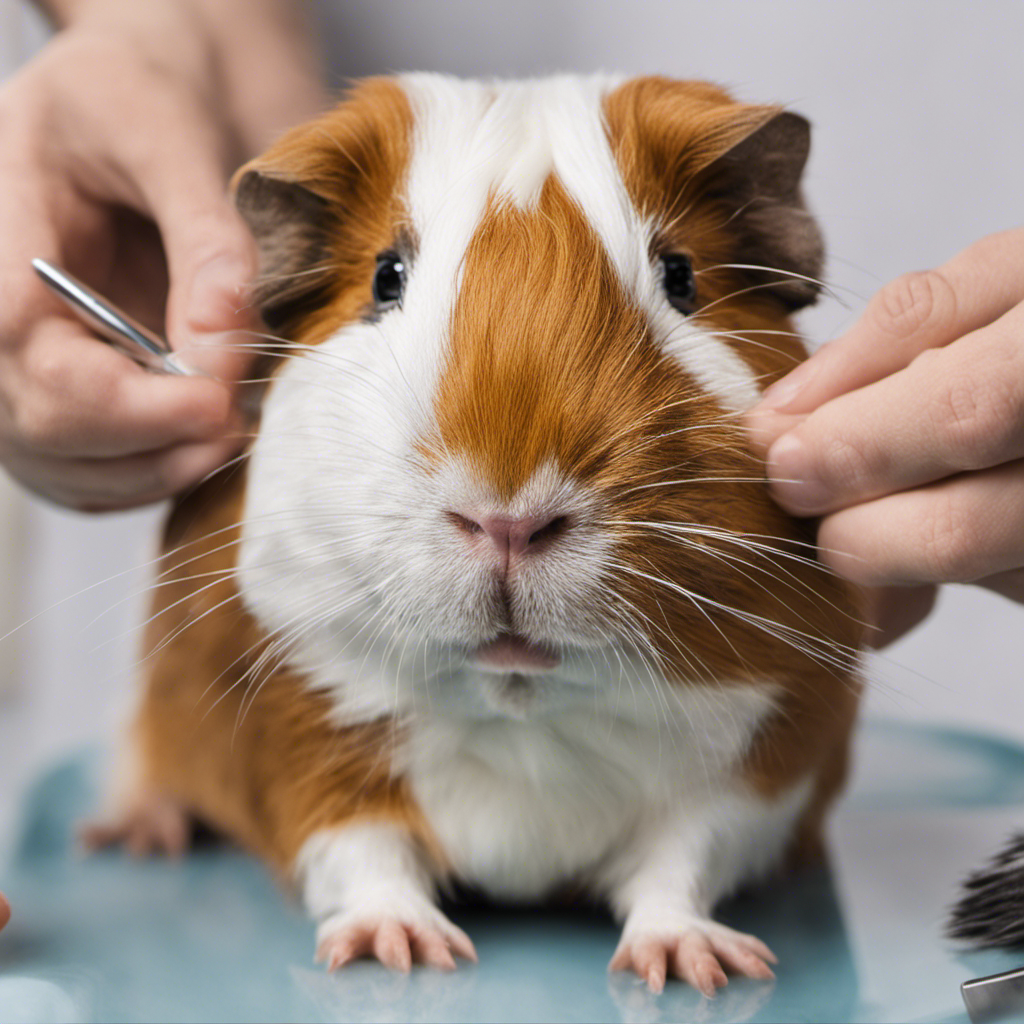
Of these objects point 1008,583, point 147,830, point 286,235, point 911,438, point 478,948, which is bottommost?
point 147,830

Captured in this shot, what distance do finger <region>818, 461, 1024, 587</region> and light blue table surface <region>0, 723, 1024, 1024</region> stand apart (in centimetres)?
43

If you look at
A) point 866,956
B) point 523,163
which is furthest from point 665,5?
point 866,956

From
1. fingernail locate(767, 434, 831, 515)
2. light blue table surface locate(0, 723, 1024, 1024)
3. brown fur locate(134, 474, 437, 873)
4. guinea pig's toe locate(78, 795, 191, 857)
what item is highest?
fingernail locate(767, 434, 831, 515)

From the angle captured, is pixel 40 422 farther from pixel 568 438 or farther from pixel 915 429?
pixel 915 429

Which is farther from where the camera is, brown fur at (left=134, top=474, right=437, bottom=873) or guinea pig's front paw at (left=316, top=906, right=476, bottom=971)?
brown fur at (left=134, top=474, right=437, bottom=873)

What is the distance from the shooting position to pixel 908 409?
3.53 feet

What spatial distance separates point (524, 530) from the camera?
3.26 ft

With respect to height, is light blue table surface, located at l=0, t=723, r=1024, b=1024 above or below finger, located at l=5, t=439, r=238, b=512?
below

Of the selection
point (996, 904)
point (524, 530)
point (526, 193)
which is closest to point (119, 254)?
point (526, 193)

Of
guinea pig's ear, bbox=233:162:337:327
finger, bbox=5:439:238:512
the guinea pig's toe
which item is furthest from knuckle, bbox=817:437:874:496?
the guinea pig's toe

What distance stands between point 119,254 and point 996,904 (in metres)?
1.45

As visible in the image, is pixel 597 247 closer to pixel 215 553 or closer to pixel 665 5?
pixel 215 553

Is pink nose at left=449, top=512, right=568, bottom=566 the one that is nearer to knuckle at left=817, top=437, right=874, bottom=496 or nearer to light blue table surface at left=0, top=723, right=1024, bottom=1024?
knuckle at left=817, top=437, right=874, bottom=496

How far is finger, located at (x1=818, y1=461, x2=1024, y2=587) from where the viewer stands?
3.65 feet
